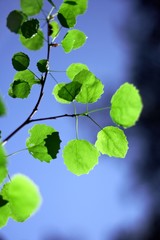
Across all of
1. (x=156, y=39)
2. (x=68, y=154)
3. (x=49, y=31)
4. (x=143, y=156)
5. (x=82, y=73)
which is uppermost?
(x=49, y=31)

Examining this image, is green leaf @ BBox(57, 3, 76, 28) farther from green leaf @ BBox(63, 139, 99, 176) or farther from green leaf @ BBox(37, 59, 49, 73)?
green leaf @ BBox(63, 139, 99, 176)

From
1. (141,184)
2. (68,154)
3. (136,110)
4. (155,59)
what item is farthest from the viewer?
(155,59)

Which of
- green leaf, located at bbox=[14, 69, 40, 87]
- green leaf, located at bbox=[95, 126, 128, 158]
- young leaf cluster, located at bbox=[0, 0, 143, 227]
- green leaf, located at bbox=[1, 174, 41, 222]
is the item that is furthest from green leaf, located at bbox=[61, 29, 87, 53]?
green leaf, located at bbox=[1, 174, 41, 222]

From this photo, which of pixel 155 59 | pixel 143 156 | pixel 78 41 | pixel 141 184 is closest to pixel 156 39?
pixel 155 59

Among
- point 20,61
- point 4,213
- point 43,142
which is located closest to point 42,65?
point 20,61

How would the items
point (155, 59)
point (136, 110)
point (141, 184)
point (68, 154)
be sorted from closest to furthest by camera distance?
point (136, 110), point (68, 154), point (141, 184), point (155, 59)

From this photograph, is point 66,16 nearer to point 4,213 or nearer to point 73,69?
point 73,69

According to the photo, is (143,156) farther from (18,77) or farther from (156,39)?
→ (18,77)
